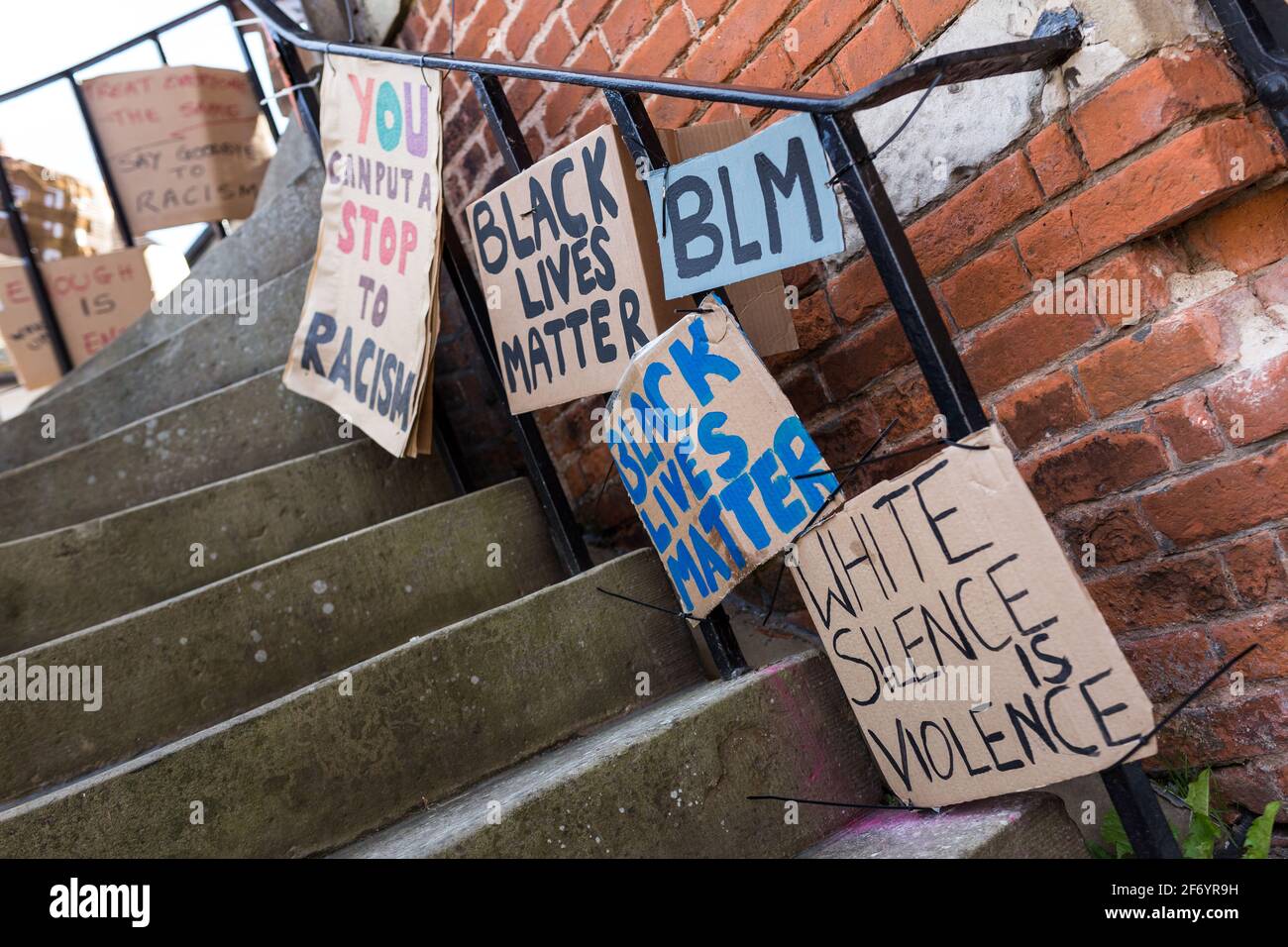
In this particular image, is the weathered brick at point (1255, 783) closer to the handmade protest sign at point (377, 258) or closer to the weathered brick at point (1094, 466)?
the weathered brick at point (1094, 466)

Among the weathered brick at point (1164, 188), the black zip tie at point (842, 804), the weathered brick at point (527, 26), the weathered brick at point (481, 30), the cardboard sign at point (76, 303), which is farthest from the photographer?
the cardboard sign at point (76, 303)

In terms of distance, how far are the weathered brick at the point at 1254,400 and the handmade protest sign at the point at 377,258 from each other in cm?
123

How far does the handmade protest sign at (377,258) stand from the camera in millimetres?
1767

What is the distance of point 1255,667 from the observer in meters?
1.23

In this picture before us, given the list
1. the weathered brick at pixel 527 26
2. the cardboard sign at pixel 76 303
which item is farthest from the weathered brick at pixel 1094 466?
the cardboard sign at pixel 76 303

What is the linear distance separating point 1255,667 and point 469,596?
126 cm

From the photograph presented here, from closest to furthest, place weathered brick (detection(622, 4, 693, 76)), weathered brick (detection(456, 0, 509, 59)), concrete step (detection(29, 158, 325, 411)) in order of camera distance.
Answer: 1. weathered brick (detection(622, 4, 693, 76))
2. weathered brick (detection(456, 0, 509, 59))
3. concrete step (detection(29, 158, 325, 411))

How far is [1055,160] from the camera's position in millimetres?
1266

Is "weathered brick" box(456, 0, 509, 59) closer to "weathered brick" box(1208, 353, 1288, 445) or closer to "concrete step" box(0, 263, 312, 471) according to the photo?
"concrete step" box(0, 263, 312, 471)

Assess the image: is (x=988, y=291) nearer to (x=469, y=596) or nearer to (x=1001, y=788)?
(x=1001, y=788)

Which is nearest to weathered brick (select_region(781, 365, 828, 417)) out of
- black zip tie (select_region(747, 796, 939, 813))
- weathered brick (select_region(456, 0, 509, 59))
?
black zip tie (select_region(747, 796, 939, 813))

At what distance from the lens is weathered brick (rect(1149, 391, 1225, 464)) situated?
1.20m

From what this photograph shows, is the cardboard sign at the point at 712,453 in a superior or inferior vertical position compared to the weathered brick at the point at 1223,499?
superior
